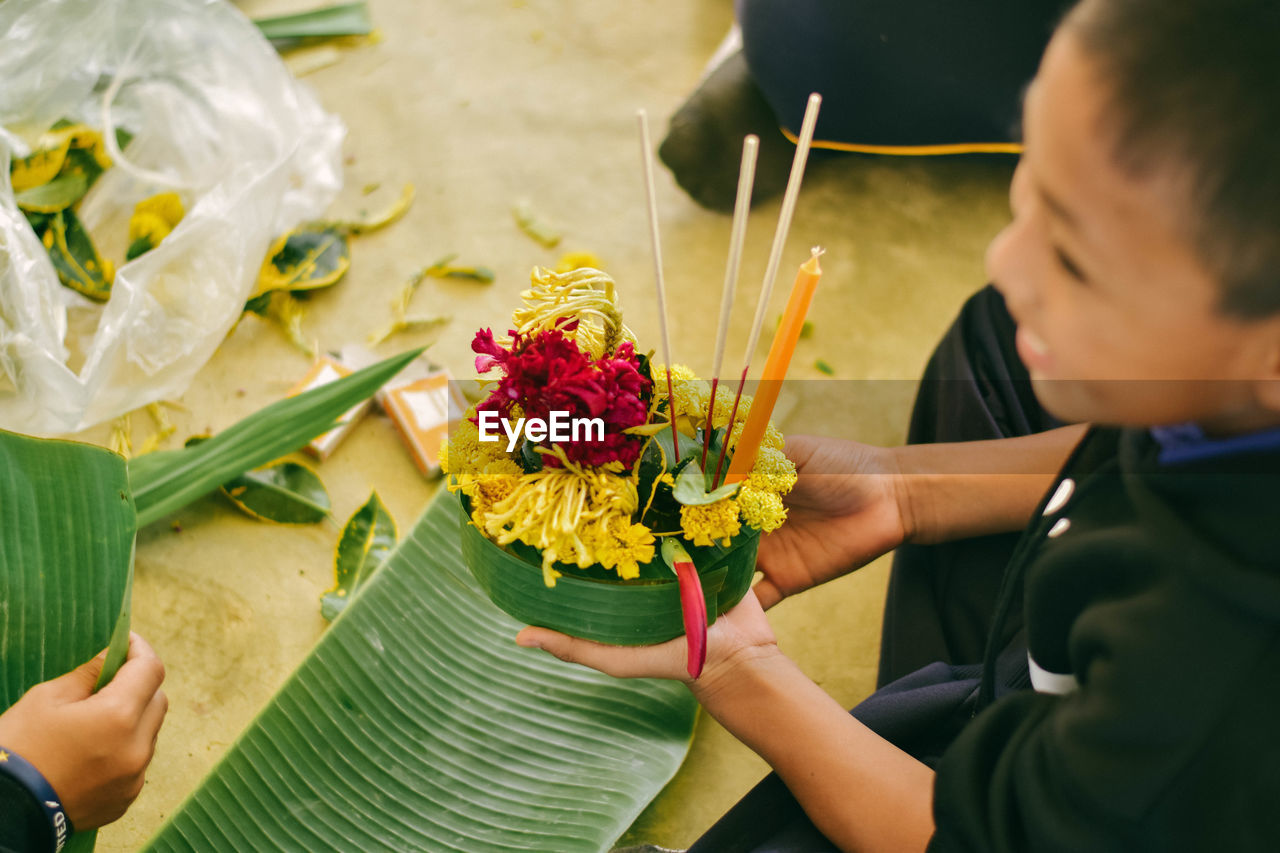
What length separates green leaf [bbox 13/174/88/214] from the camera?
1.16 meters

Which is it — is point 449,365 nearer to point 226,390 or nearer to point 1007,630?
point 226,390

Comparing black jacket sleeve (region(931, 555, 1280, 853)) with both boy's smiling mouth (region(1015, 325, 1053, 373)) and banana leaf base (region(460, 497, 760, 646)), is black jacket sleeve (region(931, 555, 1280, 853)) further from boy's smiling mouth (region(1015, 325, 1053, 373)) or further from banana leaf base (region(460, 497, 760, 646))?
banana leaf base (region(460, 497, 760, 646))

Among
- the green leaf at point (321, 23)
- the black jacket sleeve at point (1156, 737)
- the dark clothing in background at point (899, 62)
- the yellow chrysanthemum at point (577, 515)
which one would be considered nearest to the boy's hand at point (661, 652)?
the yellow chrysanthemum at point (577, 515)

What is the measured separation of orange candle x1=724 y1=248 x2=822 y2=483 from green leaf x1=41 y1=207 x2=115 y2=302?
40.5 inches

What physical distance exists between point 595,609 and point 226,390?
84cm

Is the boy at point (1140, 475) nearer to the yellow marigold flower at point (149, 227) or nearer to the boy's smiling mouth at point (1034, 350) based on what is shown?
the boy's smiling mouth at point (1034, 350)

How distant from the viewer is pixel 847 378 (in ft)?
4.40

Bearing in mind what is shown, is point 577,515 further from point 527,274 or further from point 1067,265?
point 527,274

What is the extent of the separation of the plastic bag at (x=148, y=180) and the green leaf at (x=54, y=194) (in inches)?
2.2

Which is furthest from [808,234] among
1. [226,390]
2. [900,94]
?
[226,390]

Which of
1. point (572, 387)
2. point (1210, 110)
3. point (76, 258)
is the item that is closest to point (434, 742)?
point (572, 387)

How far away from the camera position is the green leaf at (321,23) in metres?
1.59

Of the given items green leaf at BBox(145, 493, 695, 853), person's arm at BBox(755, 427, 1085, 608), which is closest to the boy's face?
person's arm at BBox(755, 427, 1085, 608)

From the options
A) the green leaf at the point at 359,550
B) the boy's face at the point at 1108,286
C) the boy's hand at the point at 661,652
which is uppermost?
the boy's face at the point at 1108,286
